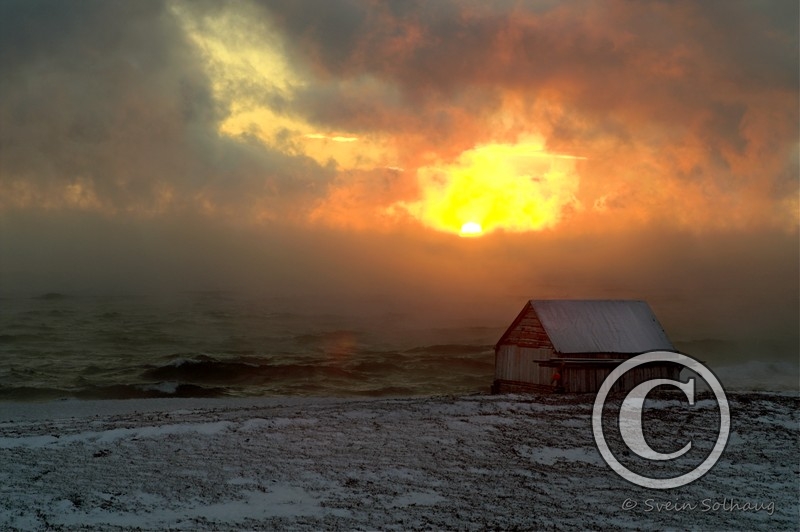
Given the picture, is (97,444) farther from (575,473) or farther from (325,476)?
(575,473)

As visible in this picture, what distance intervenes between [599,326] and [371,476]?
18.1 meters

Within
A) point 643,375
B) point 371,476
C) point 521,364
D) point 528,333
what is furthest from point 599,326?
point 371,476

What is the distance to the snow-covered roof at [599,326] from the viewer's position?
103 feet

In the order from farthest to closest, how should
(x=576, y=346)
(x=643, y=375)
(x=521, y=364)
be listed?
(x=521, y=364) → (x=643, y=375) → (x=576, y=346)

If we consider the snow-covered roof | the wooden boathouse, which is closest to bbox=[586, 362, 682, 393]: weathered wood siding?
the wooden boathouse

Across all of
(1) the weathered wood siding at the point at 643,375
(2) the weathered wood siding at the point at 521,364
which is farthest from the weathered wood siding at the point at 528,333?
(1) the weathered wood siding at the point at 643,375

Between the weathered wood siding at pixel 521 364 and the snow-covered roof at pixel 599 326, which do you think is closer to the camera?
the snow-covered roof at pixel 599 326

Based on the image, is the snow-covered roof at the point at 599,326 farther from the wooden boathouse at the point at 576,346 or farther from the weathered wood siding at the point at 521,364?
the weathered wood siding at the point at 521,364

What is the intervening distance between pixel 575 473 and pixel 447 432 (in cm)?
469

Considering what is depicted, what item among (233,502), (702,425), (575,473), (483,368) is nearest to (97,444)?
(233,502)

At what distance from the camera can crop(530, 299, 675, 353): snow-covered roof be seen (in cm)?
3144

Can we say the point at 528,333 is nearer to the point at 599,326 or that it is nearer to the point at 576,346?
the point at 576,346

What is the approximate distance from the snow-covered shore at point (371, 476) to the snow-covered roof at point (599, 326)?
6.46m

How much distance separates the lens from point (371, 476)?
58.6 feet
